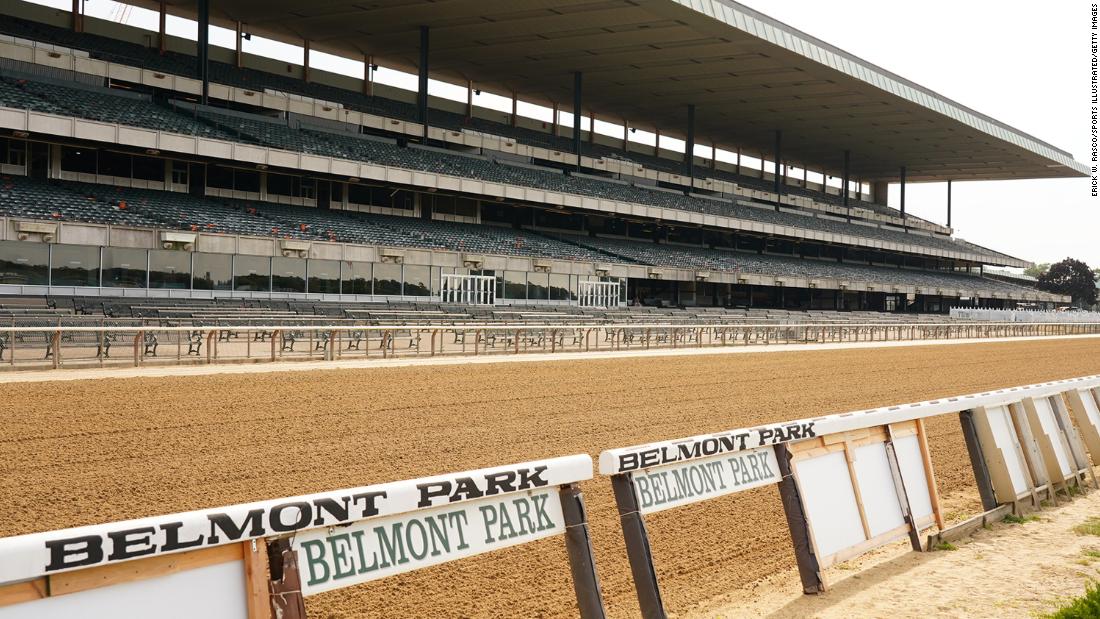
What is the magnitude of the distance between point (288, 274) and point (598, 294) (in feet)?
53.1

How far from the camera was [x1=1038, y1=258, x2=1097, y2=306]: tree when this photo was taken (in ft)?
362

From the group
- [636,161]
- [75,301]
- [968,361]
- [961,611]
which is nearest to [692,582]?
[961,611]

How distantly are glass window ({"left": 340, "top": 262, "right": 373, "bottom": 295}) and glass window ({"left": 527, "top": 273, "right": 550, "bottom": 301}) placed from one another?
812 centimetres

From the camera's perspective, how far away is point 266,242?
30.2 meters

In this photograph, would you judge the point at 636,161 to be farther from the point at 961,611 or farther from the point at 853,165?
the point at 961,611

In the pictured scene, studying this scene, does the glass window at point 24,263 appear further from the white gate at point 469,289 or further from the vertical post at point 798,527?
the vertical post at point 798,527

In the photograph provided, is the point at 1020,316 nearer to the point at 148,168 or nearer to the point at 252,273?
the point at 252,273

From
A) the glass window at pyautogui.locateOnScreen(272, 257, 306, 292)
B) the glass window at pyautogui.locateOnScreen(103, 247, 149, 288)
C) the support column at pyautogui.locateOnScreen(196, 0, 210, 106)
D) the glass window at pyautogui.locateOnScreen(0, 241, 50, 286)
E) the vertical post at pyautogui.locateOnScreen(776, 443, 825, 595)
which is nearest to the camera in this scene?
the vertical post at pyautogui.locateOnScreen(776, 443, 825, 595)

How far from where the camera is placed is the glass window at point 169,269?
1105 inches

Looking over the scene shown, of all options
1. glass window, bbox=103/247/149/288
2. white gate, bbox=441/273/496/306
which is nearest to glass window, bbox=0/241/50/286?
glass window, bbox=103/247/149/288

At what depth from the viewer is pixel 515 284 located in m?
38.5

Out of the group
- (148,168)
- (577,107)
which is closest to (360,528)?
(148,168)

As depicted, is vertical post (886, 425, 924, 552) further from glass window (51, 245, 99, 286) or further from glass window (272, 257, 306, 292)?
glass window (272, 257, 306, 292)

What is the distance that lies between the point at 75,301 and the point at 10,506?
20970 mm
